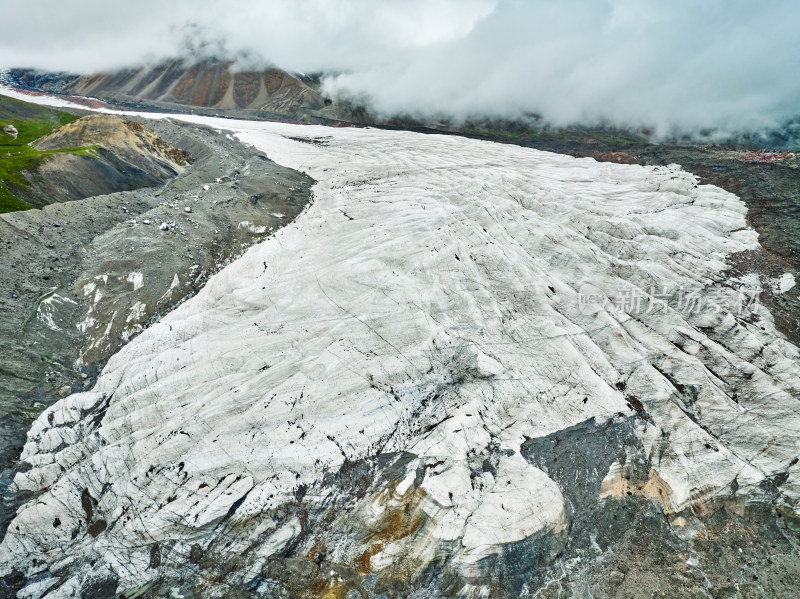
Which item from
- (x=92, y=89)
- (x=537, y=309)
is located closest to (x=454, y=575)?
(x=537, y=309)

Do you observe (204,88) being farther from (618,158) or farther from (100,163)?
(618,158)

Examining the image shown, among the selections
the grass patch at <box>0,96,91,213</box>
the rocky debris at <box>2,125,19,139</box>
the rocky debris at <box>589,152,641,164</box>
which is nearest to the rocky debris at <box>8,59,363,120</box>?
the grass patch at <box>0,96,91,213</box>

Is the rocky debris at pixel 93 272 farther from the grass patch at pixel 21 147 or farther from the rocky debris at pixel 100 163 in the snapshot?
the grass patch at pixel 21 147

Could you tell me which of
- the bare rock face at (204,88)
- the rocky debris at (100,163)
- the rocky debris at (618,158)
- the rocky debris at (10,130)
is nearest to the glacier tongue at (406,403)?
the rocky debris at (618,158)

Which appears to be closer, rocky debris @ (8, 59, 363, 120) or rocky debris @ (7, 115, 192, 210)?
rocky debris @ (7, 115, 192, 210)

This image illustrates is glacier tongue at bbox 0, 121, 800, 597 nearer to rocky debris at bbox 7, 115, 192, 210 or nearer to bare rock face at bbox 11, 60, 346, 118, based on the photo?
rocky debris at bbox 7, 115, 192, 210

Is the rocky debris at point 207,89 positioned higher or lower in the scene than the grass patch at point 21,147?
higher
